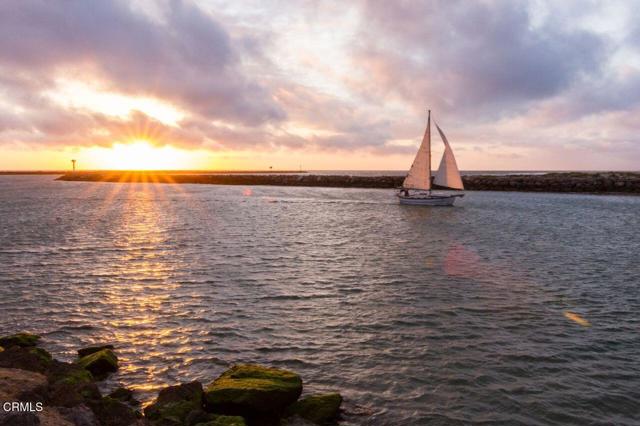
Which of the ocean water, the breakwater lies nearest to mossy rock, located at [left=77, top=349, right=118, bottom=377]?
the ocean water

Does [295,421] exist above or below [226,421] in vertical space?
below

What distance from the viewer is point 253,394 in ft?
32.5

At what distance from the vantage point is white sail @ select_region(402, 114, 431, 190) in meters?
67.9

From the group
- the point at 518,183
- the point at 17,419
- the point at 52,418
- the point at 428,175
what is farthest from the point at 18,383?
the point at 518,183

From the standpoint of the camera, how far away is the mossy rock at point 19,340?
13610mm

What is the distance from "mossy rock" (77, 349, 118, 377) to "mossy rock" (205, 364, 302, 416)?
13.1 feet

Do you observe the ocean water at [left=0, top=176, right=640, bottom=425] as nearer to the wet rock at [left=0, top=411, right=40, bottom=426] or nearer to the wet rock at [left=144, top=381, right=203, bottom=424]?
the wet rock at [left=144, top=381, right=203, bottom=424]

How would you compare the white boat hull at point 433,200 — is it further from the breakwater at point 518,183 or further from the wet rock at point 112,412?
the wet rock at point 112,412

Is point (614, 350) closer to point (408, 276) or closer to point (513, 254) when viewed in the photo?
point (408, 276)

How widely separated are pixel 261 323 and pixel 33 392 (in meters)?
7.86

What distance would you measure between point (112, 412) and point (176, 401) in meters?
1.33

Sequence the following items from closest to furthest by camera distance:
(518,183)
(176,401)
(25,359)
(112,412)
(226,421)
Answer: (226,421) < (112,412) < (176,401) < (25,359) < (518,183)

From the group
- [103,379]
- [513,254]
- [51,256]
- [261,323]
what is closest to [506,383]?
[261,323]

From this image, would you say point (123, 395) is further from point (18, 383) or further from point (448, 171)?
point (448, 171)
